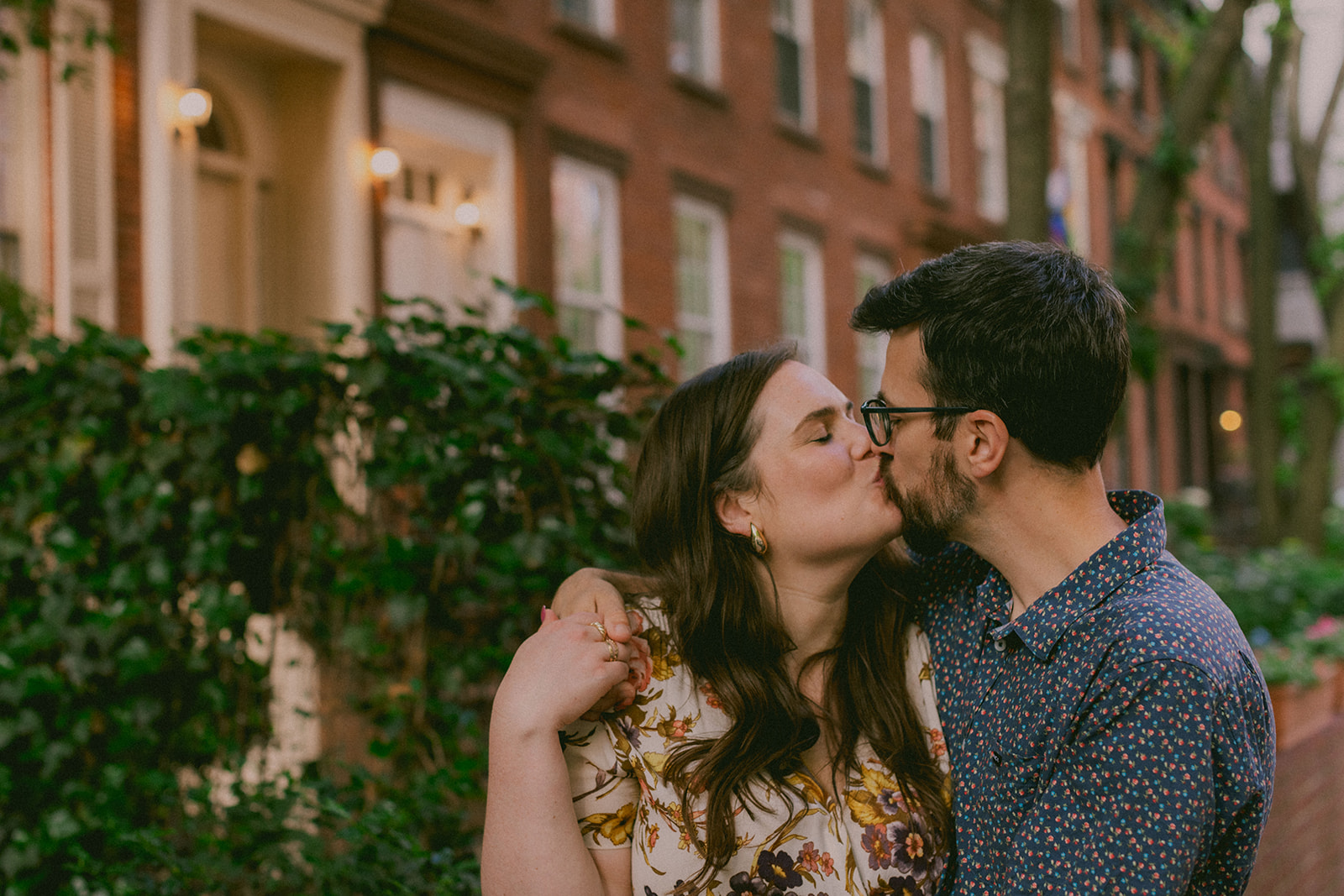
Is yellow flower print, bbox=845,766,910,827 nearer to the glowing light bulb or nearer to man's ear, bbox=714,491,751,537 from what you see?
man's ear, bbox=714,491,751,537

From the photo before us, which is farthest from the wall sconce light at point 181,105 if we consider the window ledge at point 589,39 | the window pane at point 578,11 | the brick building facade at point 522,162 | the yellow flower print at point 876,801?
the yellow flower print at point 876,801

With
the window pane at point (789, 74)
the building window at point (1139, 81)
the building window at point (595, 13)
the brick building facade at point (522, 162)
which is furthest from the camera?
the building window at point (1139, 81)

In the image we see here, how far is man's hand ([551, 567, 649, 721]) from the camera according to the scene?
2.20 meters

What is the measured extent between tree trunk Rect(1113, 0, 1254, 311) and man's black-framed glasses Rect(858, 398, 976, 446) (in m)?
4.40

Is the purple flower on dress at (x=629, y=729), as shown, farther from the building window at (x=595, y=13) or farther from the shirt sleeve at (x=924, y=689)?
the building window at (x=595, y=13)

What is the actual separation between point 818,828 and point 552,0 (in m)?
9.33

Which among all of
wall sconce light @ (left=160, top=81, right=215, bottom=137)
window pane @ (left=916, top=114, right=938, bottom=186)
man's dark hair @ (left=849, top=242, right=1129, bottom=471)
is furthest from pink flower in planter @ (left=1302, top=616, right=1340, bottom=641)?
window pane @ (left=916, top=114, right=938, bottom=186)

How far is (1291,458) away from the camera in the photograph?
51.5 ft

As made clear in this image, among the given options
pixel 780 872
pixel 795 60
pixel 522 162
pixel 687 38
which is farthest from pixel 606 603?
pixel 795 60

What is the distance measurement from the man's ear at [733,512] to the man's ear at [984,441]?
538mm

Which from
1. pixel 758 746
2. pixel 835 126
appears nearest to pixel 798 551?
pixel 758 746

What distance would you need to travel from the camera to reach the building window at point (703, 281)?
12320mm

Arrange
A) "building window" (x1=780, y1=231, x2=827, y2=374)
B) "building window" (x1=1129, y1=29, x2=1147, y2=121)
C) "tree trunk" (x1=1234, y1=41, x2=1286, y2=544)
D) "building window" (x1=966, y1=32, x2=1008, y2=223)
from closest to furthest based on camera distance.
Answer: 1. "tree trunk" (x1=1234, y1=41, x2=1286, y2=544)
2. "building window" (x1=780, y1=231, x2=827, y2=374)
3. "building window" (x1=966, y1=32, x2=1008, y2=223)
4. "building window" (x1=1129, y1=29, x2=1147, y2=121)

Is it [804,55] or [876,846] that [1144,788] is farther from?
[804,55]
